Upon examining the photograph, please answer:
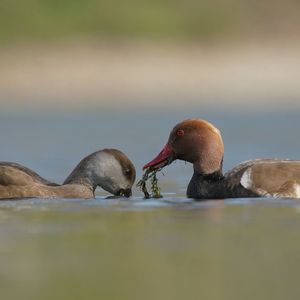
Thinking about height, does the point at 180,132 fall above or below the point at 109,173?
above

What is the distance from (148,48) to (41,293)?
2640cm

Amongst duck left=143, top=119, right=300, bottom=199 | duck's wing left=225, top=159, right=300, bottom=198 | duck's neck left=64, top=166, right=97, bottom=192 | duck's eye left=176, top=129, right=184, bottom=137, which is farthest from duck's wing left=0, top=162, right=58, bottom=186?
duck's wing left=225, top=159, right=300, bottom=198

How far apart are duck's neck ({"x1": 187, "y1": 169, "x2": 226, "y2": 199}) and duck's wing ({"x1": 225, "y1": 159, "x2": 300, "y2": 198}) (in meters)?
0.26

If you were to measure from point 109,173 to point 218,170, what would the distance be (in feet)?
3.25

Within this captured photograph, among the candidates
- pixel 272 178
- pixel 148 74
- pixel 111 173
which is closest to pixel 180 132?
pixel 111 173

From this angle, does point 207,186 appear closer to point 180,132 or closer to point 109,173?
point 180,132

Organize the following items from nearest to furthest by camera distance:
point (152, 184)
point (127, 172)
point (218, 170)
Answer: point (218, 170), point (152, 184), point (127, 172)

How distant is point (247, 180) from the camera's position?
44.9 ft

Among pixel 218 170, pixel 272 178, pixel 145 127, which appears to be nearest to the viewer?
A: pixel 272 178

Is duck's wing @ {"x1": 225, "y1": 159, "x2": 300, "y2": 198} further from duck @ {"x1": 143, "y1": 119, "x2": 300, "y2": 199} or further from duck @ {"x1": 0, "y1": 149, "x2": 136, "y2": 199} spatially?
duck @ {"x1": 0, "y1": 149, "x2": 136, "y2": 199}

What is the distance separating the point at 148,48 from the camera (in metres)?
35.8

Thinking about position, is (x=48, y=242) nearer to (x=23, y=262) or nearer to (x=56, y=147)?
(x=23, y=262)

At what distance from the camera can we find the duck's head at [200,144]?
1419 cm

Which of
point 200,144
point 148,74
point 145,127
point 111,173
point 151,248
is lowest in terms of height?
point 151,248
